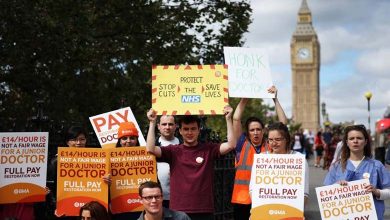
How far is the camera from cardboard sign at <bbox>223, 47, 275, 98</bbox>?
23.0ft

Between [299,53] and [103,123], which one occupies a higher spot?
[299,53]

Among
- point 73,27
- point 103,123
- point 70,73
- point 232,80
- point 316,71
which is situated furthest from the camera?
point 316,71

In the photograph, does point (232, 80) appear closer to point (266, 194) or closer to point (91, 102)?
point (266, 194)

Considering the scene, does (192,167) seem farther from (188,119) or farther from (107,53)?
(107,53)

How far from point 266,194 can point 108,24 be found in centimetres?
1272

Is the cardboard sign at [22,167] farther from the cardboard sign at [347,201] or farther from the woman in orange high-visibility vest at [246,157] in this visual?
the cardboard sign at [347,201]

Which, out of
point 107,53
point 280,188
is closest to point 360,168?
point 280,188

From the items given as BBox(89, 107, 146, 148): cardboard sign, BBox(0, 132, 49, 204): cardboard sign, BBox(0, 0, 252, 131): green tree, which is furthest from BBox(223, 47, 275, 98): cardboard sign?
BBox(0, 0, 252, 131): green tree

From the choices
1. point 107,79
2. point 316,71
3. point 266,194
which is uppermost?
point 316,71

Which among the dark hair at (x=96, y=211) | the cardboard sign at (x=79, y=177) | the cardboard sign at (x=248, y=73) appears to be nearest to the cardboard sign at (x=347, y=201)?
the cardboard sign at (x=248, y=73)

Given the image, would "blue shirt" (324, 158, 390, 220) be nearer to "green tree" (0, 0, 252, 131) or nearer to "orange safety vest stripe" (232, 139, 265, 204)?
"orange safety vest stripe" (232, 139, 265, 204)

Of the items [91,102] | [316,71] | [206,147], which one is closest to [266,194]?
[206,147]

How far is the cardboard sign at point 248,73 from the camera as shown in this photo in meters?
7.00

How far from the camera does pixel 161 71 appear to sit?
671cm
